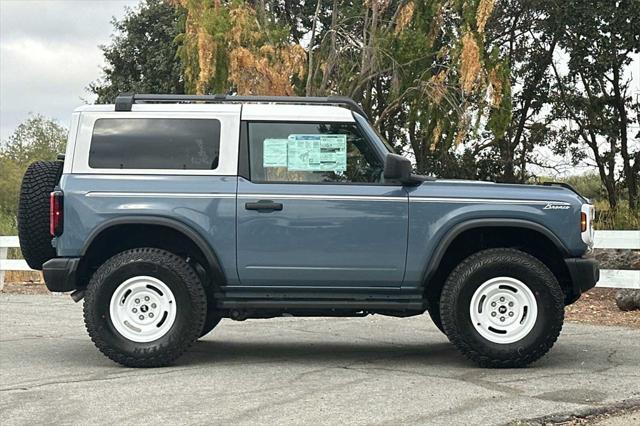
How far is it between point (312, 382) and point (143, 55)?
84.0ft

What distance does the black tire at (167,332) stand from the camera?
22.1ft

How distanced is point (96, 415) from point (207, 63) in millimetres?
12521

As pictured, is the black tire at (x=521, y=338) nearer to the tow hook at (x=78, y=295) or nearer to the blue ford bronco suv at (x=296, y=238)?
the blue ford bronco suv at (x=296, y=238)

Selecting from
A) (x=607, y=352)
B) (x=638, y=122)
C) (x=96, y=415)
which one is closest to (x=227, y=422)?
(x=96, y=415)

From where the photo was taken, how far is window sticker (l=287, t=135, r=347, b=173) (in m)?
6.93

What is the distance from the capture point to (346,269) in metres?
6.77

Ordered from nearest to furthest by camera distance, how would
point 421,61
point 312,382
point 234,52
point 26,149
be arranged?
point 312,382 < point 234,52 < point 421,61 < point 26,149

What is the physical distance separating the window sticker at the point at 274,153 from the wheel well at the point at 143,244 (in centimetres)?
90

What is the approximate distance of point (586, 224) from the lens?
22.4 ft

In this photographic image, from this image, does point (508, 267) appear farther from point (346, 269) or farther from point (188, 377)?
point (188, 377)

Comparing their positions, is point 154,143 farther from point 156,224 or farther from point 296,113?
point 296,113

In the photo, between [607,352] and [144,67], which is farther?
[144,67]

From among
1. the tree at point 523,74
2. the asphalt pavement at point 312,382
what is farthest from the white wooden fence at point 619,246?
the tree at point 523,74

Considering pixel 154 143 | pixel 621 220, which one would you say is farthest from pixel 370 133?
pixel 621 220
